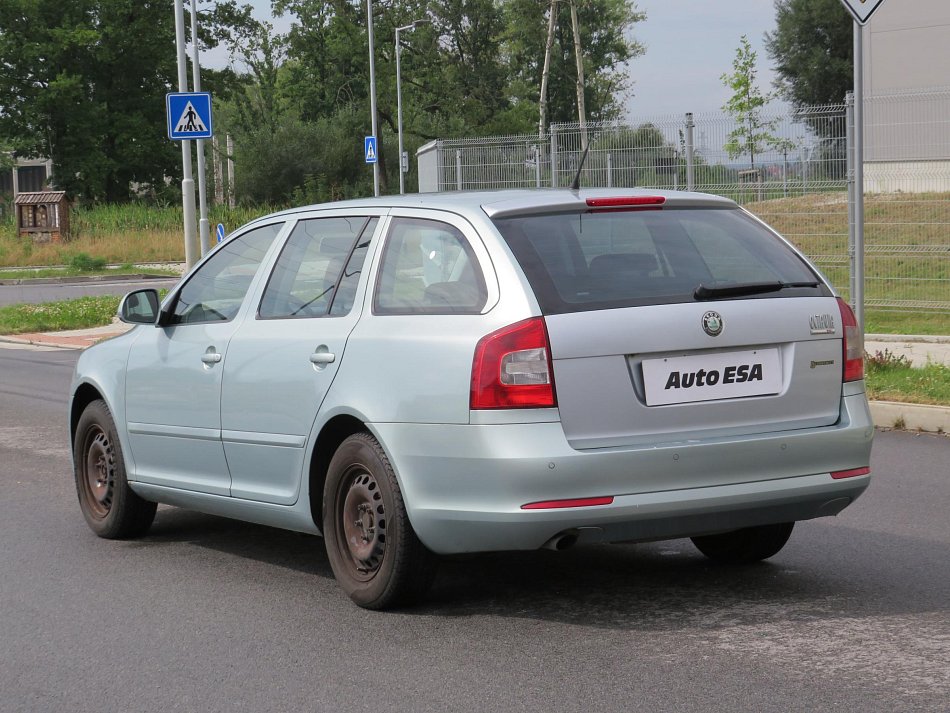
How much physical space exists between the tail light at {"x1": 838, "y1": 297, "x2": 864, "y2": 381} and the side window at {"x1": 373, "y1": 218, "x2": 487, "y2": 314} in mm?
1443

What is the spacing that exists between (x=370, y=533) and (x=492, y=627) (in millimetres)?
617

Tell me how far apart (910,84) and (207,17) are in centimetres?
3408

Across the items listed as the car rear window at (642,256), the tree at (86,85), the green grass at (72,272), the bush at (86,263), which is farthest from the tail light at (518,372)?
the tree at (86,85)

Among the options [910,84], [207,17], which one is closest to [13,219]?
[207,17]

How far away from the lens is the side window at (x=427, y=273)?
17.7 ft

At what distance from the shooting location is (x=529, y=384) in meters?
5.06

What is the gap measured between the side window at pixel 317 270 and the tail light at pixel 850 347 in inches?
76.0

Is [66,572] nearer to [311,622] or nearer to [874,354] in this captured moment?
[311,622]

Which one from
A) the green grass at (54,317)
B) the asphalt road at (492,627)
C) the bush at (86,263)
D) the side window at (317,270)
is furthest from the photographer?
the bush at (86,263)

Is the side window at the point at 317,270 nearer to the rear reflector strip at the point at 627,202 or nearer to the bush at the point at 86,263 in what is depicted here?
the rear reflector strip at the point at 627,202

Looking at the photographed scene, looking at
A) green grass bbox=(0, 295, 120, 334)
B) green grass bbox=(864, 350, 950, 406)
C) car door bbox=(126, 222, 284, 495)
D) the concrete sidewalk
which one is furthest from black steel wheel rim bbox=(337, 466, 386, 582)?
green grass bbox=(0, 295, 120, 334)

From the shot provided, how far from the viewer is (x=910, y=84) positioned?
40500 millimetres

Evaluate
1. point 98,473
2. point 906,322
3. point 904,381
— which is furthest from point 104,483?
point 906,322

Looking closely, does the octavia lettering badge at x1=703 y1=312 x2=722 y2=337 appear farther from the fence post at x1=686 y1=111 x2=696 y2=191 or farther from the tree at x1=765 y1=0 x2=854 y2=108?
the tree at x1=765 y1=0 x2=854 y2=108
